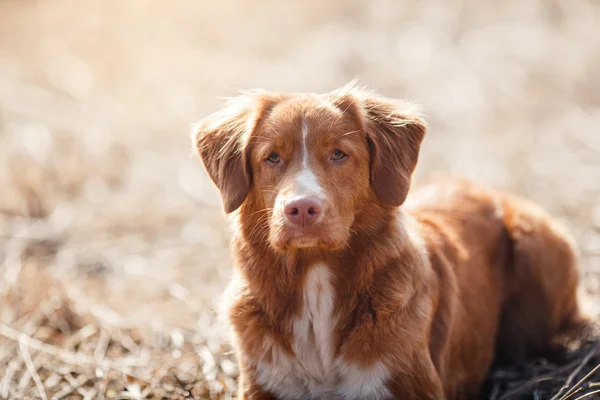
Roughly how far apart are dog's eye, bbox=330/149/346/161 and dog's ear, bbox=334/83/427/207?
0.21 metres

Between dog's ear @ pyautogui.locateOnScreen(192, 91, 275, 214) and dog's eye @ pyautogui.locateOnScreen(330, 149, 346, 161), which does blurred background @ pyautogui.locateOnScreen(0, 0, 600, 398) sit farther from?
dog's eye @ pyautogui.locateOnScreen(330, 149, 346, 161)

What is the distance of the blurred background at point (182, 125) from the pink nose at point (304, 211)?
1.47 meters

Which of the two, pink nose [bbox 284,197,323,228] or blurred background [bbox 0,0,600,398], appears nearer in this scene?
pink nose [bbox 284,197,323,228]

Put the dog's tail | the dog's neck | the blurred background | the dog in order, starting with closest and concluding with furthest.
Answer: the dog → the dog's neck → the dog's tail → the blurred background

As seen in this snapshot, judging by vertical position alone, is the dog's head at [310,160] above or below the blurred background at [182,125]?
above

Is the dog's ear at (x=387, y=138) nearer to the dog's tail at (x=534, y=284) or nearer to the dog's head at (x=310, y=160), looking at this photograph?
the dog's head at (x=310, y=160)

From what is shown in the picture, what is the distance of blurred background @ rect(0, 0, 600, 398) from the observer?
5.71 meters

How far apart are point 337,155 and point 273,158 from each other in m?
0.33

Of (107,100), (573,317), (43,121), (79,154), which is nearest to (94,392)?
(573,317)

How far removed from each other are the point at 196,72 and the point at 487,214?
749cm

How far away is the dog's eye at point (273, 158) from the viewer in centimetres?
390

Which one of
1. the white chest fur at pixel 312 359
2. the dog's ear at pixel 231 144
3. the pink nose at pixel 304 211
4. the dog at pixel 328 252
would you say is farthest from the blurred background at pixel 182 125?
the pink nose at pixel 304 211

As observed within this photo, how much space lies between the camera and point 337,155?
3863 millimetres

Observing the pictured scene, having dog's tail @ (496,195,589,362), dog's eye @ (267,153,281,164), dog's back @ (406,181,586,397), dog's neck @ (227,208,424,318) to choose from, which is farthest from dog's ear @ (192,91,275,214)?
dog's tail @ (496,195,589,362)
